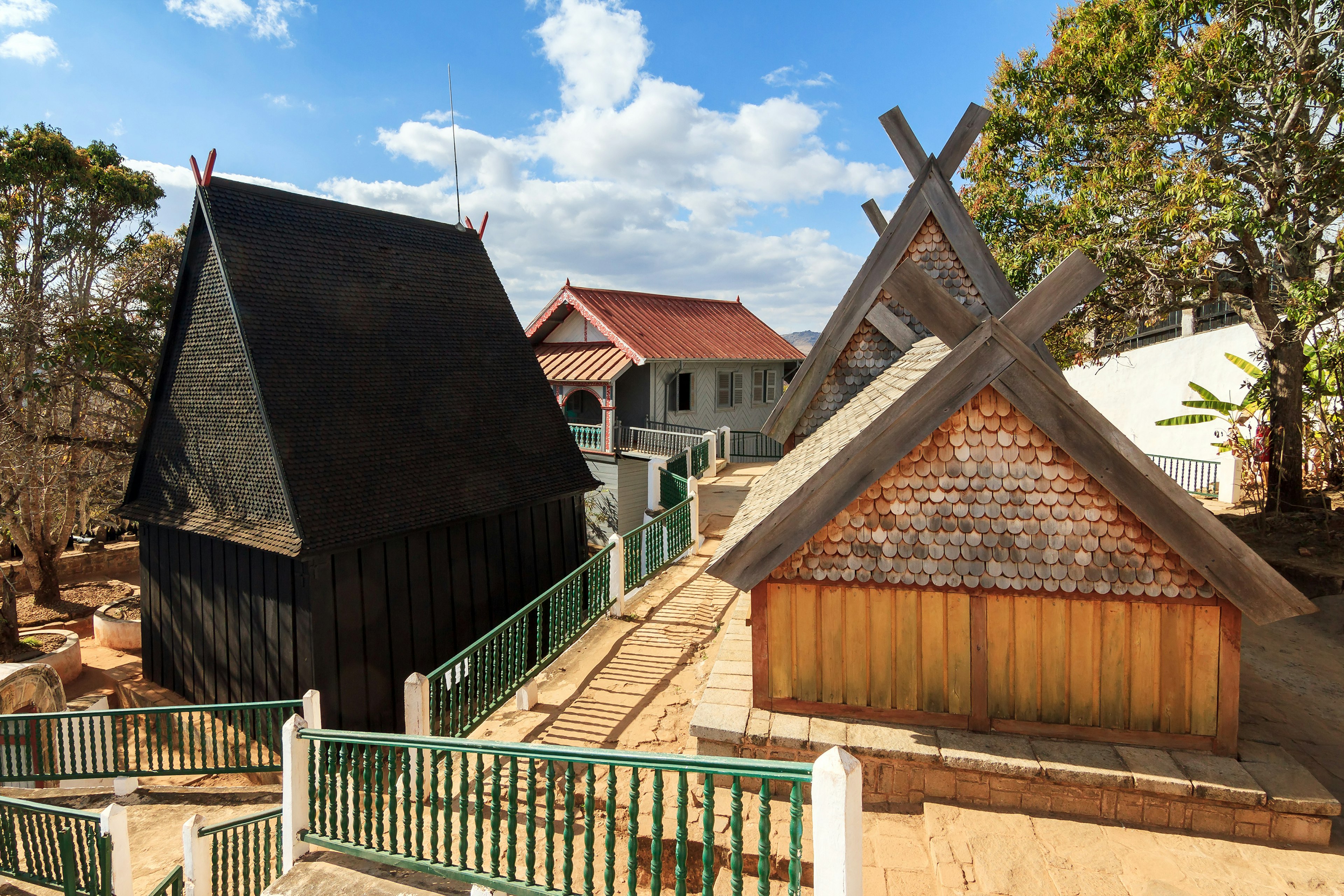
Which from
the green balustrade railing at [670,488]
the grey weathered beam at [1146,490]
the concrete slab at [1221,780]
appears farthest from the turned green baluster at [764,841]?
the green balustrade railing at [670,488]

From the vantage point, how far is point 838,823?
299 centimetres

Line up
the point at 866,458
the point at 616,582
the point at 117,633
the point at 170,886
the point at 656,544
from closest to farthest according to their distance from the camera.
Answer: the point at 866,458 → the point at 170,886 → the point at 616,582 → the point at 656,544 → the point at 117,633

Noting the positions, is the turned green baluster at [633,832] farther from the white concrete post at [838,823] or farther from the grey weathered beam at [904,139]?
the grey weathered beam at [904,139]

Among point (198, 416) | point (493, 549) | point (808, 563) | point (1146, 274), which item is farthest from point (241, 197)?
point (1146, 274)

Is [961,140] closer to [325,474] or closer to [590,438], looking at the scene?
[325,474]

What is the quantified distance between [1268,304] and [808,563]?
37.9 feet

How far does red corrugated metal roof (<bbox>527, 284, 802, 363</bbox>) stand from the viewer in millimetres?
22469

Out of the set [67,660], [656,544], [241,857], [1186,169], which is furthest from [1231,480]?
[67,660]

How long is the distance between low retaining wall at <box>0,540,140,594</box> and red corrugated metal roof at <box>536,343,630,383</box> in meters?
13.1

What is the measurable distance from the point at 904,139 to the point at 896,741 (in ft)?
24.8

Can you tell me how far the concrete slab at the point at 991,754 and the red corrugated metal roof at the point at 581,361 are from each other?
1674 centimetres

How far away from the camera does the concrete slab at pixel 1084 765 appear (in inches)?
188

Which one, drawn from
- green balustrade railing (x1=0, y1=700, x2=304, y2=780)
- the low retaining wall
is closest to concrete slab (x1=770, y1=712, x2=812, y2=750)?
green balustrade railing (x1=0, y1=700, x2=304, y2=780)

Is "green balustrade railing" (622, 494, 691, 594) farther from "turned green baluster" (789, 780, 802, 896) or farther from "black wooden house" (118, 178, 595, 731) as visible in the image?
"turned green baluster" (789, 780, 802, 896)
